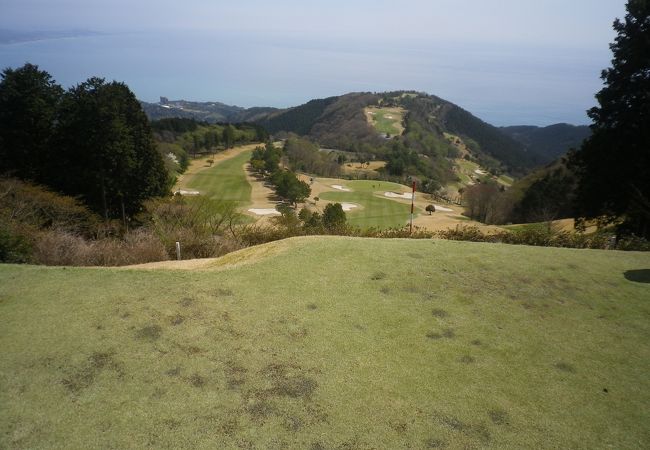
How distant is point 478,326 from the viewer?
6918 mm

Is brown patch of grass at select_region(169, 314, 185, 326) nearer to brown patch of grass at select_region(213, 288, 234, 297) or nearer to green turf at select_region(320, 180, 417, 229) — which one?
brown patch of grass at select_region(213, 288, 234, 297)

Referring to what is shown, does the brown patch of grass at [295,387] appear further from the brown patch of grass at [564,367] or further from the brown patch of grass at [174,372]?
the brown patch of grass at [564,367]

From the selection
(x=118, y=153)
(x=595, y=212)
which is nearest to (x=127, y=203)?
(x=118, y=153)

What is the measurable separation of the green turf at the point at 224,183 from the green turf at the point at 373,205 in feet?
40.4

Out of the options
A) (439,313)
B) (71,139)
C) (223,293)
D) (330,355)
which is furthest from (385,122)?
(330,355)

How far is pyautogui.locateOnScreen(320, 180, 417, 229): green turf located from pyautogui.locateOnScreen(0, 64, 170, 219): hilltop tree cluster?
25.6m

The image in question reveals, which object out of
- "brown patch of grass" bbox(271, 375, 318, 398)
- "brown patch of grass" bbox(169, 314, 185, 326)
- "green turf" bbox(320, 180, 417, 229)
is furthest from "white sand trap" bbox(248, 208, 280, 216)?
"brown patch of grass" bbox(271, 375, 318, 398)

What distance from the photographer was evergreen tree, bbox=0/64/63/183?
68.7 ft

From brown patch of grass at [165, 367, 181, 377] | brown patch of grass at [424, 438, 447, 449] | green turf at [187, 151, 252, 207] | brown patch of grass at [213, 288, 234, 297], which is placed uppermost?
brown patch of grass at [213, 288, 234, 297]

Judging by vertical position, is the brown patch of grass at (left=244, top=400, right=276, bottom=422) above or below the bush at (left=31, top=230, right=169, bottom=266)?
above

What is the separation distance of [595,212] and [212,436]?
1774 centimetres

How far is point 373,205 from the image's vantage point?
59094 mm

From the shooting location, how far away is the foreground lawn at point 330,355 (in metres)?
4.69

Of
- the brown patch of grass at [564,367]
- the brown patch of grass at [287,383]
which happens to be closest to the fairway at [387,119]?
the brown patch of grass at [564,367]
